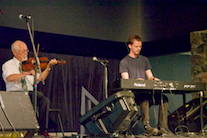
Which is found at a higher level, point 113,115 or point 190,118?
point 113,115

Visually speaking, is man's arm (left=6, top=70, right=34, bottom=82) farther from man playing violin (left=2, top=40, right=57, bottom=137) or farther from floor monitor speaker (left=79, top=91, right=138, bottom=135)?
floor monitor speaker (left=79, top=91, right=138, bottom=135)

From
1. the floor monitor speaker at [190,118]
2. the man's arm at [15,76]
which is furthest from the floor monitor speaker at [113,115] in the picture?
the floor monitor speaker at [190,118]

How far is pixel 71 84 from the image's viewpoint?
5848 millimetres

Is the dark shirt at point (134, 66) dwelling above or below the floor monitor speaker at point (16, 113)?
above

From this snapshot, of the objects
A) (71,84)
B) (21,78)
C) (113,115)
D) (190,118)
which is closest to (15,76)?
(21,78)

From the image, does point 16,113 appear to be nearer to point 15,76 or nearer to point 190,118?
point 15,76

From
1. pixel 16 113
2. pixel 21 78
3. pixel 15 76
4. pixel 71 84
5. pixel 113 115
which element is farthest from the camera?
pixel 71 84

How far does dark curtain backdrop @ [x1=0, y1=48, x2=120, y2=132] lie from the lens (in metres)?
5.63

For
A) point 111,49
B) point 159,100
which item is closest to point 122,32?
point 111,49

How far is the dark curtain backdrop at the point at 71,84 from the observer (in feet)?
18.5

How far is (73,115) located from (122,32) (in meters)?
1.91

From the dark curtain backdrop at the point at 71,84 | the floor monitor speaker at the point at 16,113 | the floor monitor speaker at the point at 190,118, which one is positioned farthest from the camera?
the dark curtain backdrop at the point at 71,84

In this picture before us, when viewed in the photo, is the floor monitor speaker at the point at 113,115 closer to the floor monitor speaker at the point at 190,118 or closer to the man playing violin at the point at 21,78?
the man playing violin at the point at 21,78

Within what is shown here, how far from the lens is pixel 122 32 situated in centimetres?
549
